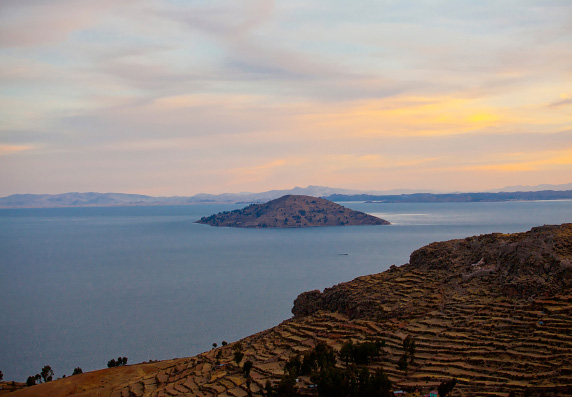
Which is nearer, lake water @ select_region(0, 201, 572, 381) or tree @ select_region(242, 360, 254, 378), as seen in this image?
tree @ select_region(242, 360, 254, 378)

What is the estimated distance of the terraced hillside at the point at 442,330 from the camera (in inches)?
1026

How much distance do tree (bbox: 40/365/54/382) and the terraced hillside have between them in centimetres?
567

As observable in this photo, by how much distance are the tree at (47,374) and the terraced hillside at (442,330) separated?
567 centimetres

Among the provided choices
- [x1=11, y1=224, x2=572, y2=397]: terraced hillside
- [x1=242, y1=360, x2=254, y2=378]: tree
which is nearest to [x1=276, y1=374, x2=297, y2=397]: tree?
[x1=11, y1=224, x2=572, y2=397]: terraced hillside

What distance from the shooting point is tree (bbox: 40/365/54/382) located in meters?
44.5

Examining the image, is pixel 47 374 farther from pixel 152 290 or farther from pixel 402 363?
pixel 152 290

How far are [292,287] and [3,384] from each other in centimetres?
5085

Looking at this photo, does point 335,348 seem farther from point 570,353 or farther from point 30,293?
point 30,293

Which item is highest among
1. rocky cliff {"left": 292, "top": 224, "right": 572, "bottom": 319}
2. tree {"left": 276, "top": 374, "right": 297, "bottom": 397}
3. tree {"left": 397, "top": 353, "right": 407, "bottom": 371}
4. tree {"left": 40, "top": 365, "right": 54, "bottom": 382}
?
rocky cliff {"left": 292, "top": 224, "right": 572, "bottom": 319}

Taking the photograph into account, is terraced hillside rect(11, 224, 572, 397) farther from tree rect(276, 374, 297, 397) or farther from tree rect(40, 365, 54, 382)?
tree rect(40, 365, 54, 382)

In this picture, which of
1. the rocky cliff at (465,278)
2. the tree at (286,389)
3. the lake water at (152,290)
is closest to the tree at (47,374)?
the lake water at (152,290)

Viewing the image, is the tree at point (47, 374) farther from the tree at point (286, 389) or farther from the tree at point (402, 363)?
the tree at point (402, 363)

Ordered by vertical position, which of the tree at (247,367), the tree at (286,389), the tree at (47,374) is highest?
the tree at (286,389)

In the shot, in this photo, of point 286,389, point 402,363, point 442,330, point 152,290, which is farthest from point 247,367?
point 152,290
